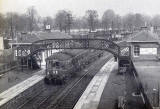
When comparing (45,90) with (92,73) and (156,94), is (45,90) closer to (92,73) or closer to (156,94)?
(92,73)

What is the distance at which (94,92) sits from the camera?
528 inches

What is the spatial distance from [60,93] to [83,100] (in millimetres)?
1790

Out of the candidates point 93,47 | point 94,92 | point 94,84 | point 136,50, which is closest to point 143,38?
point 136,50

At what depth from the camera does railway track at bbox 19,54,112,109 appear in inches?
443

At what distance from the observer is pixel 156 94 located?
857 centimetres

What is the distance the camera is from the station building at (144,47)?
18.5 meters

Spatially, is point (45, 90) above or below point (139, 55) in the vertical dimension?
below

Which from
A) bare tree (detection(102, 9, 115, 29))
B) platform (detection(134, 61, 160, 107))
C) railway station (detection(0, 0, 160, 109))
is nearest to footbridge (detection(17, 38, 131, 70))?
railway station (detection(0, 0, 160, 109))

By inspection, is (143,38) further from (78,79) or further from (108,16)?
(108,16)

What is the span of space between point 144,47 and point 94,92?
22.2 ft

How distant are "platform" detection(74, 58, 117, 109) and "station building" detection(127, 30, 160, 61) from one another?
2.24 m

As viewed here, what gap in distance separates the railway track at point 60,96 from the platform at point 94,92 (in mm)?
255

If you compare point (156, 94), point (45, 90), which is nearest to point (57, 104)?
point (45, 90)

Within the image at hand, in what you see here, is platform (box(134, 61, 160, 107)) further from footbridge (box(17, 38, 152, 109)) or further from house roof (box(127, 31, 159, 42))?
house roof (box(127, 31, 159, 42))
